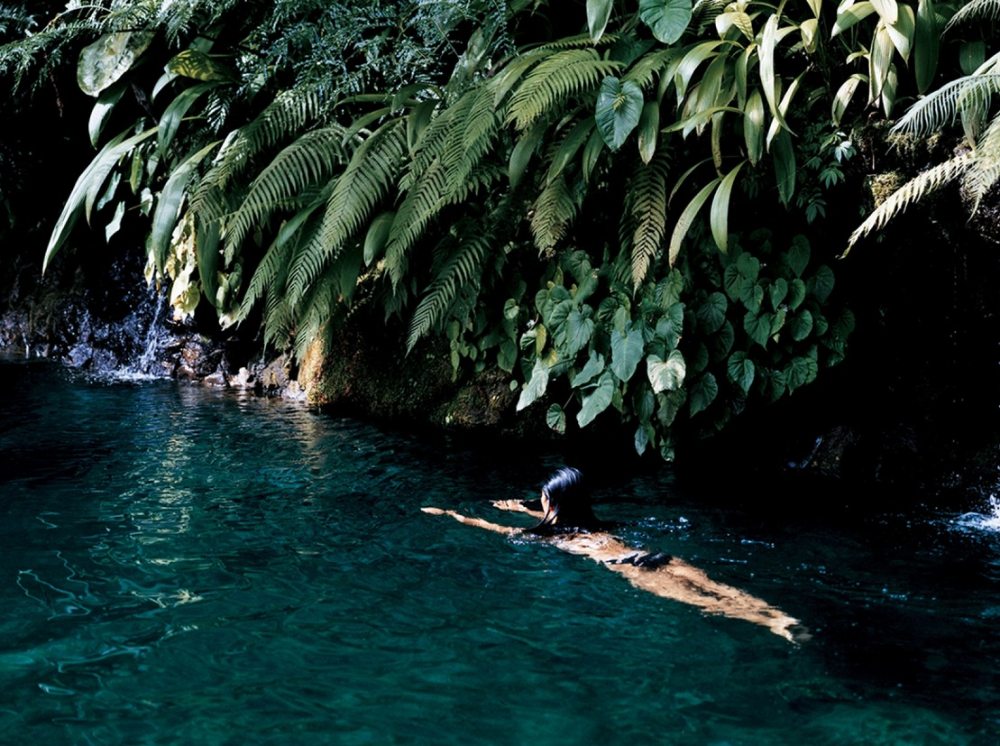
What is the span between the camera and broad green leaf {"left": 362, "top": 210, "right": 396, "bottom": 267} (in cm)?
484

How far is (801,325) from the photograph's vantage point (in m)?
4.25

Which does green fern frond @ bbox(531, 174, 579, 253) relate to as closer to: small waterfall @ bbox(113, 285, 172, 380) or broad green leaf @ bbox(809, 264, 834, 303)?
broad green leaf @ bbox(809, 264, 834, 303)

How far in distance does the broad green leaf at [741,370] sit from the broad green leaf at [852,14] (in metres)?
1.38

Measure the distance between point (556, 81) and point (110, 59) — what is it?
4.08 m

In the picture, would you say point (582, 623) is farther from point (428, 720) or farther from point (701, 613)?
point (428, 720)

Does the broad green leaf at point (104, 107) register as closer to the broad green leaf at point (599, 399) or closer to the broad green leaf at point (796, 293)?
the broad green leaf at point (599, 399)

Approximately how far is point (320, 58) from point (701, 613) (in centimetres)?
397

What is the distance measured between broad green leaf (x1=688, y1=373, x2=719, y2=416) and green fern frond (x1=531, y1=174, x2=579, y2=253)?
90cm

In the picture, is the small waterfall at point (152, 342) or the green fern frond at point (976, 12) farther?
the small waterfall at point (152, 342)

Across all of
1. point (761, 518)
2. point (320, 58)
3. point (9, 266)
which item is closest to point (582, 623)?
point (761, 518)

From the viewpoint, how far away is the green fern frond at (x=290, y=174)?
4820 mm

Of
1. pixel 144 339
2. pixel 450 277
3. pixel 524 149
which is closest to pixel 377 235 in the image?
pixel 450 277

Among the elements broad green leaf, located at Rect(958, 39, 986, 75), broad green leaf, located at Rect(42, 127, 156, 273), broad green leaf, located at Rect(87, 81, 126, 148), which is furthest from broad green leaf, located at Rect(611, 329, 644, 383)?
broad green leaf, located at Rect(87, 81, 126, 148)

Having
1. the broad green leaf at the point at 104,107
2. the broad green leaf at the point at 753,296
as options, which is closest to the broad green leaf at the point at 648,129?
the broad green leaf at the point at 753,296
